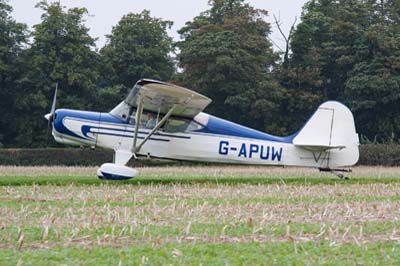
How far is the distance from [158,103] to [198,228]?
1045cm

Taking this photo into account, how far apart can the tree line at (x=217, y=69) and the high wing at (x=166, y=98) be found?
25390 millimetres

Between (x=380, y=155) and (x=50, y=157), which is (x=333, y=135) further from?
(x=50, y=157)

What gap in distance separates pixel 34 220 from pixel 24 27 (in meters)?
40.6

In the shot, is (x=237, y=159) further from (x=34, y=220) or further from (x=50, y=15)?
(x=50, y=15)

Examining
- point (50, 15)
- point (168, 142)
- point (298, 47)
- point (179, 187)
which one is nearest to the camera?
point (179, 187)

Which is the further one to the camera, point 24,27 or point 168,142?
point 24,27

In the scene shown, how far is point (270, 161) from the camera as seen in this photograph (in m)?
19.7

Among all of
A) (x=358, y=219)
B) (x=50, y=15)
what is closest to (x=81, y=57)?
(x=50, y=15)

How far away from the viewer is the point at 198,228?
8430 mm

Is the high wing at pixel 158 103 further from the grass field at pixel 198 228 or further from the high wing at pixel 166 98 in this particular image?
the grass field at pixel 198 228

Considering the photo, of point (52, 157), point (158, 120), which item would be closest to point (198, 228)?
point (158, 120)

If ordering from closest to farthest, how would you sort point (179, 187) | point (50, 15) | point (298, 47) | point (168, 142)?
point (179, 187) → point (168, 142) → point (50, 15) → point (298, 47)

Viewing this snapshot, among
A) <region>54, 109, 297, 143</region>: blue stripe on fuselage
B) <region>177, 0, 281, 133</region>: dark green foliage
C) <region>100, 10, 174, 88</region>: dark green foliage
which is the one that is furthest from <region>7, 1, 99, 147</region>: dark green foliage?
<region>54, 109, 297, 143</region>: blue stripe on fuselage

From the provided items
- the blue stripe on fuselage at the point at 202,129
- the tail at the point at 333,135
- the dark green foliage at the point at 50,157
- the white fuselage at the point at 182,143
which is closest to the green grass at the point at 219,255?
the white fuselage at the point at 182,143
